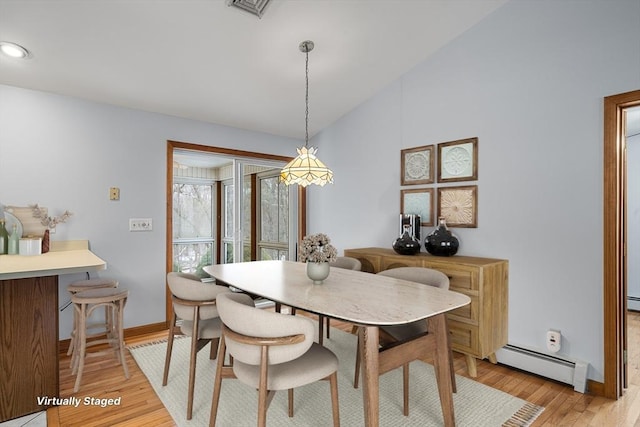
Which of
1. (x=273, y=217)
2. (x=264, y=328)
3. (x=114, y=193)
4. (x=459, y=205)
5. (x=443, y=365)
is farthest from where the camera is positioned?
(x=273, y=217)

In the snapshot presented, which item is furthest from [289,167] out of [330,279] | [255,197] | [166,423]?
[255,197]

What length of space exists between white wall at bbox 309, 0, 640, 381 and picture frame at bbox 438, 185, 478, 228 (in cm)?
6

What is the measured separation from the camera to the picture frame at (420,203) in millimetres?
3303

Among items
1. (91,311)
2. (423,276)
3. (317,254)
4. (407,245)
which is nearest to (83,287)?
(91,311)

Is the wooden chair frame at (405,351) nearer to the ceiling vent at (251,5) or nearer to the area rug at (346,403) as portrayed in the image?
the area rug at (346,403)

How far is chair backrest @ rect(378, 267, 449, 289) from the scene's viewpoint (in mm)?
2256

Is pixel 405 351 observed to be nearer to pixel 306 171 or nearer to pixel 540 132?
pixel 306 171

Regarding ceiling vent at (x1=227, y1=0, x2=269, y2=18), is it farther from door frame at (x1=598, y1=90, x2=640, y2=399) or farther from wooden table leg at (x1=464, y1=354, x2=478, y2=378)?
wooden table leg at (x1=464, y1=354, x2=478, y2=378)

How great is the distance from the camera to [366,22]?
2656 mm

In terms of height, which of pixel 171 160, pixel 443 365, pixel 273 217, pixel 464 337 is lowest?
pixel 464 337

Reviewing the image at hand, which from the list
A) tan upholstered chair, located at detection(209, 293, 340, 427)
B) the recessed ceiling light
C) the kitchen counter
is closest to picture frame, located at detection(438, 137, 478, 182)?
tan upholstered chair, located at detection(209, 293, 340, 427)

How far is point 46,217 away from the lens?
2.83 metres

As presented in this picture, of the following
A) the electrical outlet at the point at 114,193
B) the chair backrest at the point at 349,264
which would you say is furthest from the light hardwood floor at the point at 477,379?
the electrical outlet at the point at 114,193

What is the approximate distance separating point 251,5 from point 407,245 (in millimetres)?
2323
